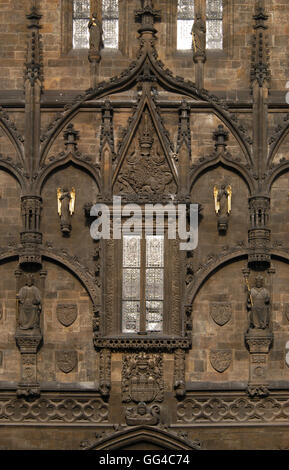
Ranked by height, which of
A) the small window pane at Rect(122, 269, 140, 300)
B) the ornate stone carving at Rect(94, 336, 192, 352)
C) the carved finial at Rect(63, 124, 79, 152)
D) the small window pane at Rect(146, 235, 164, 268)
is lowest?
the ornate stone carving at Rect(94, 336, 192, 352)

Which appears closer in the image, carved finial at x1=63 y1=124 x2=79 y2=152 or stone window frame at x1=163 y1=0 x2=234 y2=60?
carved finial at x1=63 y1=124 x2=79 y2=152

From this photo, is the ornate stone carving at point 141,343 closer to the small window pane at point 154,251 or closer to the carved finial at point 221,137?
the small window pane at point 154,251

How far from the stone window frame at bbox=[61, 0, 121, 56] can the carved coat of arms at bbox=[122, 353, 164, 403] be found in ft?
19.6

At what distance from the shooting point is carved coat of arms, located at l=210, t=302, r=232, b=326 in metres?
34.6

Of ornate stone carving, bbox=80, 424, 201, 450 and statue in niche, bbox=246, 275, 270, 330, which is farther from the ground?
statue in niche, bbox=246, 275, 270, 330

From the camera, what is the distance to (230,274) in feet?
114

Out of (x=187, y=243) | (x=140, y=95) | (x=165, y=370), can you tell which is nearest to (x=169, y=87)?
(x=140, y=95)

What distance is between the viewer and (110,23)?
35.9 m

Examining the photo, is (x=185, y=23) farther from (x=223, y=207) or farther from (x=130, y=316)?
(x=130, y=316)

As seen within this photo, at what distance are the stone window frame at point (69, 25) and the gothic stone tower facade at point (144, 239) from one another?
0.16ft

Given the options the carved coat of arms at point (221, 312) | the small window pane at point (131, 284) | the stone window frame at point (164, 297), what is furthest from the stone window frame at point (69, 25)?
the carved coat of arms at point (221, 312)

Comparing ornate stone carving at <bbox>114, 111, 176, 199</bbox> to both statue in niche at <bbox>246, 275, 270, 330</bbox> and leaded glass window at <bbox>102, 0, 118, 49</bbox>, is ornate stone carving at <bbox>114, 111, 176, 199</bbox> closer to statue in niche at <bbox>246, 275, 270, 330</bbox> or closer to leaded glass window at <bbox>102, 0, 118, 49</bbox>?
leaded glass window at <bbox>102, 0, 118, 49</bbox>

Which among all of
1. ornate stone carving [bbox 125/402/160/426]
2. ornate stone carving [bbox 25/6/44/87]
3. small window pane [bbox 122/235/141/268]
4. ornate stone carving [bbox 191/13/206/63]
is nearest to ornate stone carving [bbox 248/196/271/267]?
small window pane [bbox 122/235/141/268]

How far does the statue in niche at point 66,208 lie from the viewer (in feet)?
114
